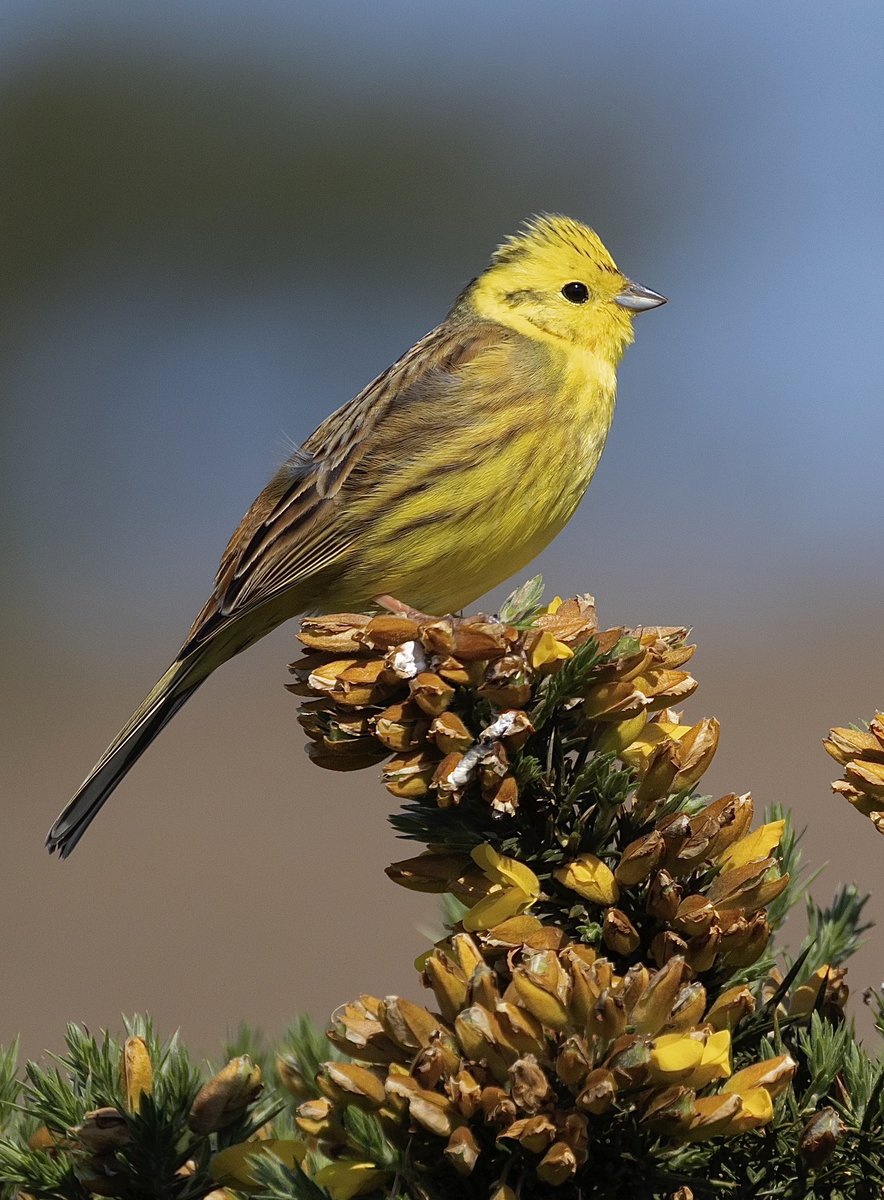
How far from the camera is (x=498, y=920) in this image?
3.15 feet

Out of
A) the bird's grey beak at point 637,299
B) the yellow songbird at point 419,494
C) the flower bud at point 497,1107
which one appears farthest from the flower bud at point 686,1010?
the bird's grey beak at point 637,299

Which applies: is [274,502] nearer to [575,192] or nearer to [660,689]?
[660,689]

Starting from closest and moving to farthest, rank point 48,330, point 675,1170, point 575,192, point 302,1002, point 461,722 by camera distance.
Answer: point 675,1170, point 461,722, point 302,1002, point 48,330, point 575,192

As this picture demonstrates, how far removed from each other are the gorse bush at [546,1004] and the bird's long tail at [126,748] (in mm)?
957

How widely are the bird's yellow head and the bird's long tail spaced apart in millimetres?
904

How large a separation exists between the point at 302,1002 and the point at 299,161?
11.5 m

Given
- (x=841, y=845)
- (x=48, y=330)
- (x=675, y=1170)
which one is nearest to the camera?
(x=675, y=1170)

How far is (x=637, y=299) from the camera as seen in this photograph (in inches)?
108

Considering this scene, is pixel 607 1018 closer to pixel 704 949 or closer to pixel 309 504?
pixel 704 949

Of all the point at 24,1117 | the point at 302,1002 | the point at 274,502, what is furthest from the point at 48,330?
the point at 24,1117

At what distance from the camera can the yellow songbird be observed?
228 centimetres

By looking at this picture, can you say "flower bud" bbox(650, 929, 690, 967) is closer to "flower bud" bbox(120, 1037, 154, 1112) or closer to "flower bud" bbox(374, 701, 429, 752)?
"flower bud" bbox(374, 701, 429, 752)

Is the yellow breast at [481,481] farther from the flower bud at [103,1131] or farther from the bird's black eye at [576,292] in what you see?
the flower bud at [103,1131]

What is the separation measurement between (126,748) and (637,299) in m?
1.24
